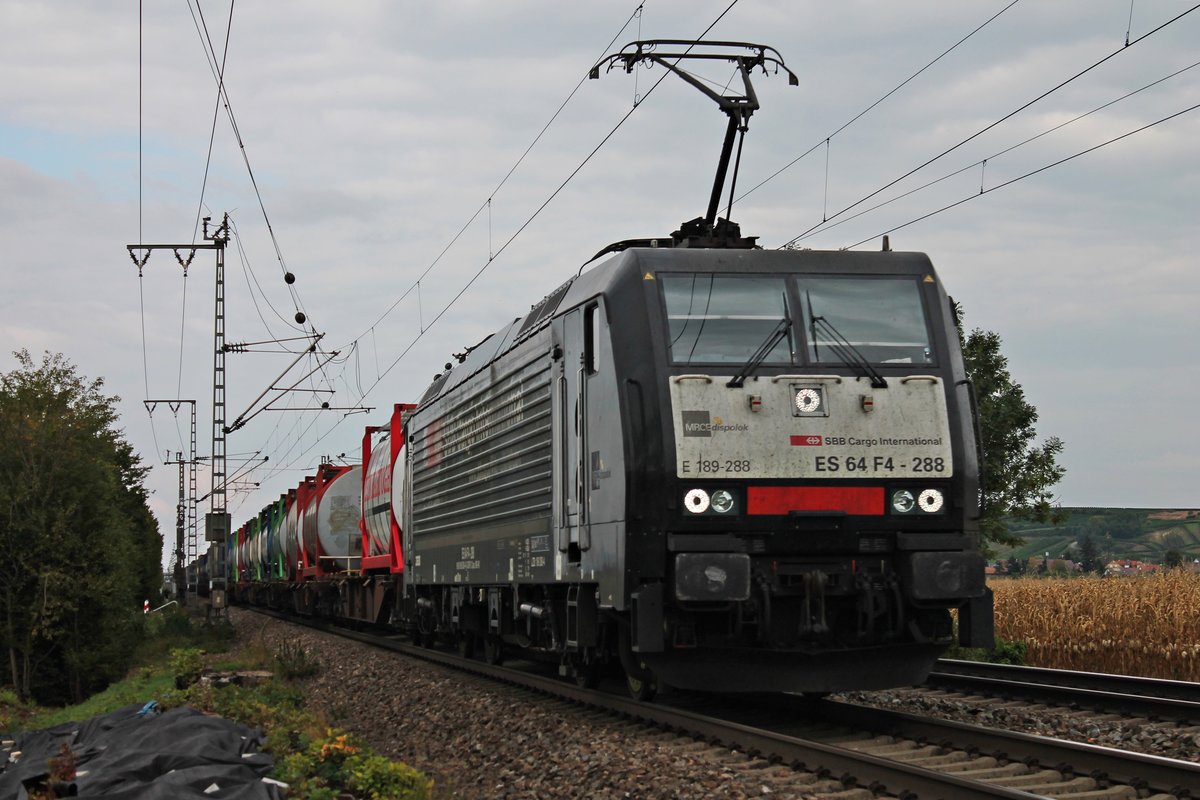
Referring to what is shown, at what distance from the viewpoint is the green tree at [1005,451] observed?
4203 cm

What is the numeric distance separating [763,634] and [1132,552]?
104 metres

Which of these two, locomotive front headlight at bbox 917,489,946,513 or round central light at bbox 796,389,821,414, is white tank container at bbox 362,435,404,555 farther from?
locomotive front headlight at bbox 917,489,946,513

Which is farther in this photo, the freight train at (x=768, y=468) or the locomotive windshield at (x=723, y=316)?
the locomotive windshield at (x=723, y=316)

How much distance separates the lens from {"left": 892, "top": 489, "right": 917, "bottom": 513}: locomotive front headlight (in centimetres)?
991

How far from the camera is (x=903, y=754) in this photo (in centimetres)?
867

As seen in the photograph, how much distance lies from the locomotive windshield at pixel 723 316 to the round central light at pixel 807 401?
32 centimetres

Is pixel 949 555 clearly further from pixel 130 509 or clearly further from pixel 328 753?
pixel 130 509

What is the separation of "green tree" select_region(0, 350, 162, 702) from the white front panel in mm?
22602

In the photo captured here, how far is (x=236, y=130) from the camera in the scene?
21.1 meters

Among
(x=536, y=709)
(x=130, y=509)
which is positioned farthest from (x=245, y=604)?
Answer: (x=536, y=709)

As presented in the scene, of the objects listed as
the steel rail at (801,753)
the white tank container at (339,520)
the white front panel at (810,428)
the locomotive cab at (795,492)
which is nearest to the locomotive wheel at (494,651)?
the steel rail at (801,753)

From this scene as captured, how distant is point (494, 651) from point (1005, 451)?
30456 millimetres

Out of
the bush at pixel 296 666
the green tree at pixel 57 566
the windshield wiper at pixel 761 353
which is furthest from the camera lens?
the green tree at pixel 57 566

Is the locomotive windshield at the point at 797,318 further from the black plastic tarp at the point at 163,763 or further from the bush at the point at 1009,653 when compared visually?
the bush at the point at 1009,653
